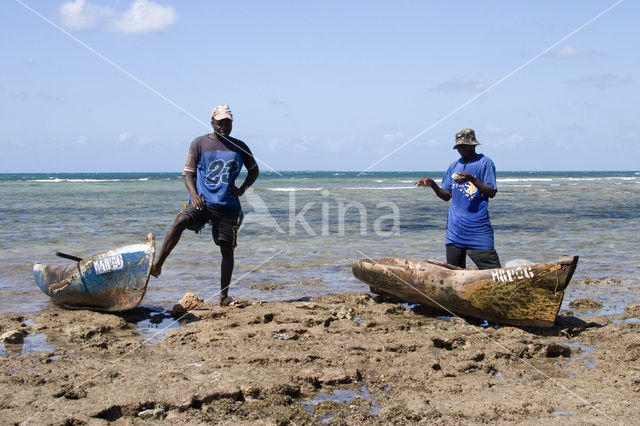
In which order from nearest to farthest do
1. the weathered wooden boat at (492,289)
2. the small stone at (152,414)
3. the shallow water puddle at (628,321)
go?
1. the small stone at (152,414)
2. the weathered wooden boat at (492,289)
3. the shallow water puddle at (628,321)

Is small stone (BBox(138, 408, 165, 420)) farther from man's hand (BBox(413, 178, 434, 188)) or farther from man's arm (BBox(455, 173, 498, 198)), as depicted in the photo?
man's hand (BBox(413, 178, 434, 188))

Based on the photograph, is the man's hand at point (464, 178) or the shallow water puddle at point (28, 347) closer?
the shallow water puddle at point (28, 347)

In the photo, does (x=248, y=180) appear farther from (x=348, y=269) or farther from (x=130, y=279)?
(x=348, y=269)

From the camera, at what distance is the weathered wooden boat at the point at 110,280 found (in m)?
5.75

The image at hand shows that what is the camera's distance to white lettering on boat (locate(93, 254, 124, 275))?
229 inches

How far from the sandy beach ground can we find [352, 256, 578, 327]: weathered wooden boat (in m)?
0.14

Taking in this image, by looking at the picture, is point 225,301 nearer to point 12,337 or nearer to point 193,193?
point 193,193

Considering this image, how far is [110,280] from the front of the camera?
19.2 feet

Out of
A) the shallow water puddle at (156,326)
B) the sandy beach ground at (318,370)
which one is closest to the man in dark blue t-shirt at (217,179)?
the shallow water puddle at (156,326)

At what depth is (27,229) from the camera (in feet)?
46.2

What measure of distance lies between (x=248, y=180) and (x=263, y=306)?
1.34 m

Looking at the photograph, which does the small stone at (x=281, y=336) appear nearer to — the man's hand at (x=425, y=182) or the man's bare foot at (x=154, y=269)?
the man's bare foot at (x=154, y=269)

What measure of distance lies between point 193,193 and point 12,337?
6.84 feet

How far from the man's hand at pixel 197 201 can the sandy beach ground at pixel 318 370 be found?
1014 millimetres
